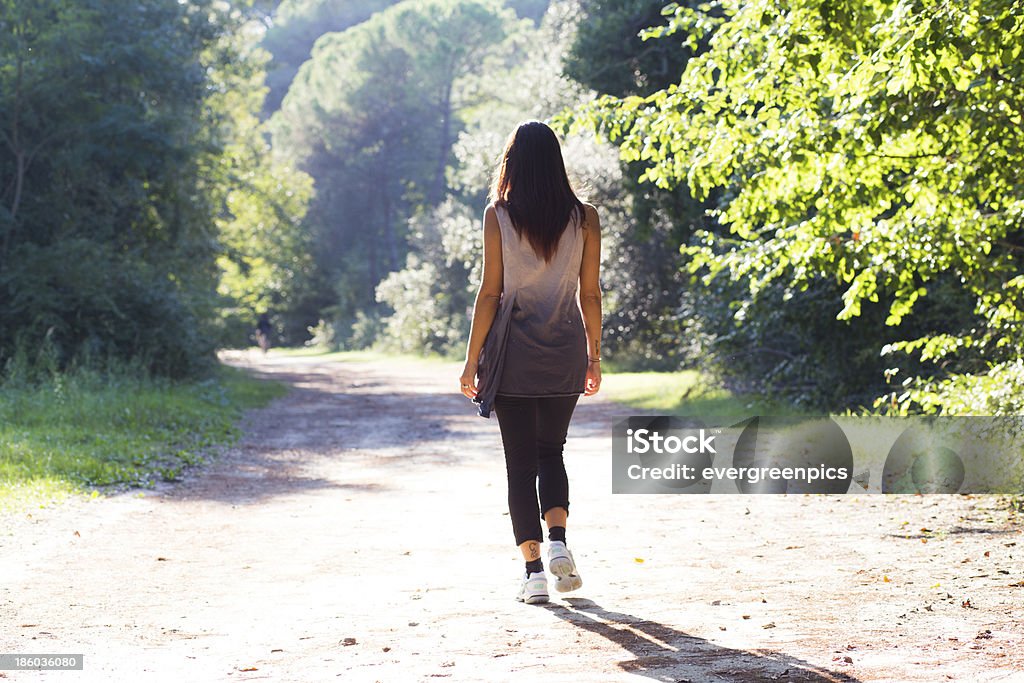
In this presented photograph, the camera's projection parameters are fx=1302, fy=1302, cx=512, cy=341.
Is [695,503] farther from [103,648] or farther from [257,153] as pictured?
[257,153]

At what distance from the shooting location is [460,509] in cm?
961

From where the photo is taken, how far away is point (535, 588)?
5.93 meters

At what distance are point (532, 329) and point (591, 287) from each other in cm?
37

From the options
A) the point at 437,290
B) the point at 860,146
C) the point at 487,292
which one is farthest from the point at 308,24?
the point at 487,292

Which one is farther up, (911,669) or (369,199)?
(369,199)

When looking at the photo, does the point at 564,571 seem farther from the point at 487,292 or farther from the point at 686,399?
the point at 686,399

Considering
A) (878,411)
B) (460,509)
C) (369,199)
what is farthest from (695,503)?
(369,199)

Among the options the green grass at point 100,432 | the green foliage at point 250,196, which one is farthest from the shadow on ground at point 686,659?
the green foliage at point 250,196

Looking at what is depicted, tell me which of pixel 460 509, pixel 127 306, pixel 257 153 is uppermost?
pixel 257 153

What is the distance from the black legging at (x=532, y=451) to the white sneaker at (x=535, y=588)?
16cm

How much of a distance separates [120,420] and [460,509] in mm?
6428

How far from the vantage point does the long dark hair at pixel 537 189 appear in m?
5.82

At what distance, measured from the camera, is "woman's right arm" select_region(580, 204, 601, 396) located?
5.93 metres

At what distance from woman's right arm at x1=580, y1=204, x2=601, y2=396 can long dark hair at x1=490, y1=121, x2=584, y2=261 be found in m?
0.07
